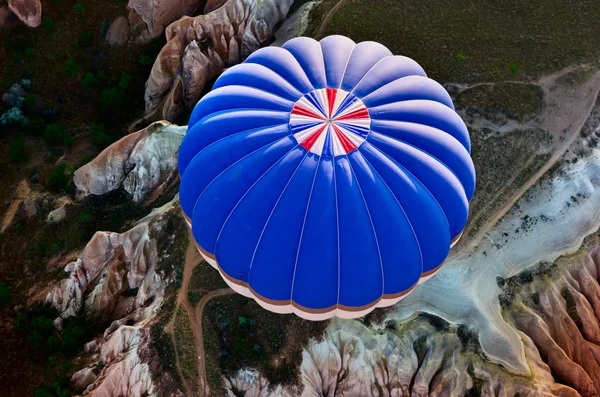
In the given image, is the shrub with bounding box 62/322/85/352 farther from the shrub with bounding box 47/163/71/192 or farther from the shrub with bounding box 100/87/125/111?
the shrub with bounding box 100/87/125/111

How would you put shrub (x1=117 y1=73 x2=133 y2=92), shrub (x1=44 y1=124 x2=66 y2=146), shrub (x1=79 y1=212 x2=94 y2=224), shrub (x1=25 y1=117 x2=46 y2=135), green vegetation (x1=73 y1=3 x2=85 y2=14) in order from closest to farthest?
shrub (x1=79 y1=212 x2=94 y2=224)
shrub (x1=44 y1=124 x2=66 y2=146)
shrub (x1=25 y1=117 x2=46 y2=135)
shrub (x1=117 y1=73 x2=133 y2=92)
green vegetation (x1=73 y1=3 x2=85 y2=14)

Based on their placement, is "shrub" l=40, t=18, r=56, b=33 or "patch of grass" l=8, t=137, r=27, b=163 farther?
"shrub" l=40, t=18, r=56, b=33

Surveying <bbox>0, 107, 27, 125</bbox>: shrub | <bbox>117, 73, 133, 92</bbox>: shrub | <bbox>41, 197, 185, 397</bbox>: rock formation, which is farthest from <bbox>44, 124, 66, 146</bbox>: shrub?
<bbox>41, 197, 185, 397</bbox>: rock formation

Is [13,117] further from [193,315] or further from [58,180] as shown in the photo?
[193,315]

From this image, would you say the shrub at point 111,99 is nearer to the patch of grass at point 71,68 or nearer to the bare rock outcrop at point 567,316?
the patch of grass at point 71,68

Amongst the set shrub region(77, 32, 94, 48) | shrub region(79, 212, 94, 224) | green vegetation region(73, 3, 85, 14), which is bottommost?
shrub region(79, 212, 94, 224)

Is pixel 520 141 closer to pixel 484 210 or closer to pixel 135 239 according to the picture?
pixel 484 210

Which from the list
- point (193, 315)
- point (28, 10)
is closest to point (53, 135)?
point (28, 10)
